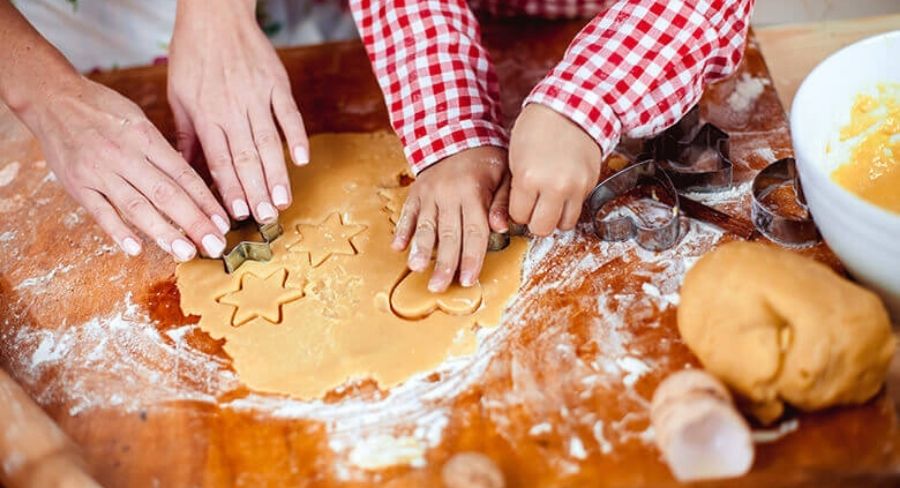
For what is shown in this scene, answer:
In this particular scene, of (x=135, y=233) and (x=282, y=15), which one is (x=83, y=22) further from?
(x=135, y=233)

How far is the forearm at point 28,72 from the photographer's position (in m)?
1.08

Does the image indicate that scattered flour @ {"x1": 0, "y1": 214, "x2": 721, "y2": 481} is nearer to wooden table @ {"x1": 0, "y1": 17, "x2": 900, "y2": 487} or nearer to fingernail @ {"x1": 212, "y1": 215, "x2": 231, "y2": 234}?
wooden table @ {"x1": 0, "y1": 17, "x2": 900, "y2": 487}

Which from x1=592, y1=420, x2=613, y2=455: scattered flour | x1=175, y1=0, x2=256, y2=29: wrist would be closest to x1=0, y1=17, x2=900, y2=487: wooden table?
x1=592, y1=420, x2=613, y2=455: scattered flour

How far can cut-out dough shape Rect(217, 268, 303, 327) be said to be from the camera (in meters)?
0.94

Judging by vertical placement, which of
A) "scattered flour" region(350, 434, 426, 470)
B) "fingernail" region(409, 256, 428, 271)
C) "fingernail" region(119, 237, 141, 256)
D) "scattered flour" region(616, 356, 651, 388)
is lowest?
"scattered flour" region(350, 434, 426, 470)

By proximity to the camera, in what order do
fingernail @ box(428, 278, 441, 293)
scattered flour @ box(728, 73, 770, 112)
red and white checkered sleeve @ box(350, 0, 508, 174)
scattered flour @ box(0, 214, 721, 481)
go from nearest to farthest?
scattered flour @ box(0, 214, 721, 481), fingernail @ box(428, 278, 441, 293), red and white checkered sleeve @ box(350, 0, 508, 174), scattered flour @ box(728, 73, 770, 112)

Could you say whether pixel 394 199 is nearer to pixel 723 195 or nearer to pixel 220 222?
pixel 220 222

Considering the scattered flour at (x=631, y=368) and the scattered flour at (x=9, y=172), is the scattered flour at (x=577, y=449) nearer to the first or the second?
the scattered flour at (x=631, y=368)

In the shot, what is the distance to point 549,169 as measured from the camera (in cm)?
88

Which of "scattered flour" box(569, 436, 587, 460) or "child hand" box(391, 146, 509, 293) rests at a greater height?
"child hand" box(391, 146, 509, 293)

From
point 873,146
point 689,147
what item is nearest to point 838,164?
point 873,146

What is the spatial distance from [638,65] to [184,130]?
0.60 m

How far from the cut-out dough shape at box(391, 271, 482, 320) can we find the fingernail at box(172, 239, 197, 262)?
9.6 inches

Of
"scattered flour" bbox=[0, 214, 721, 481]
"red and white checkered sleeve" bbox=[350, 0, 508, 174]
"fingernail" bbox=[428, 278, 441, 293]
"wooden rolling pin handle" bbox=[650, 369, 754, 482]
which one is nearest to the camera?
"wooden rolling pin handle" bbox=[650, 369, 754, 482]
